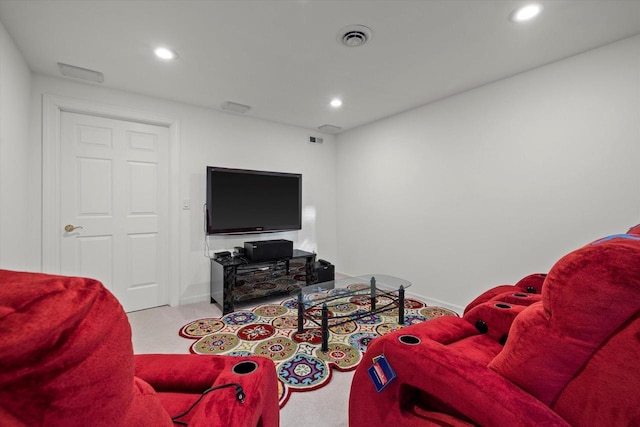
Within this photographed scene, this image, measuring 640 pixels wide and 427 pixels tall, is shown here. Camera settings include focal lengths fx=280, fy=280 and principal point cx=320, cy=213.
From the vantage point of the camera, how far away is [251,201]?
3.55 meters

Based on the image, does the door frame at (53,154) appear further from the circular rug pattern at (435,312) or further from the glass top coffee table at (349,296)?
the circular rug pattern at (435,312)

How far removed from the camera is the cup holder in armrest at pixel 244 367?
3.26 feet

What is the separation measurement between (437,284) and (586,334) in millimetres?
2640

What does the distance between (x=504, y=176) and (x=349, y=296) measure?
1897 millimetres

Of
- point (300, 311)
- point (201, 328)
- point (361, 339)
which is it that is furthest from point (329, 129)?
point (201, 328)

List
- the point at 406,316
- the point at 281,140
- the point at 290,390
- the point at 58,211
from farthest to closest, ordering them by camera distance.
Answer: the point at 281,140 < the point at 406,316 < the point at 58,211 < the point at 290,390

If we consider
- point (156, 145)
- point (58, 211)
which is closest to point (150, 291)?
point (58, 211)

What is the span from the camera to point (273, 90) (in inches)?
115

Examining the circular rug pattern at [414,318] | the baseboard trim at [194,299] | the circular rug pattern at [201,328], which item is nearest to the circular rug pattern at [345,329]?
the circular rug pattern at [414,318]

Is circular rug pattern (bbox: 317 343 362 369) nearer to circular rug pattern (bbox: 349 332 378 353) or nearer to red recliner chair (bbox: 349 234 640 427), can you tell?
circular rug pattern (bbox: 349 332 378 353)

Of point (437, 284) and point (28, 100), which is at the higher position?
point (28, 100)

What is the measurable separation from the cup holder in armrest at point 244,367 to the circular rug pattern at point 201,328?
1.74m

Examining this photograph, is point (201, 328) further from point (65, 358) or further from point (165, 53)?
point (65, 358)

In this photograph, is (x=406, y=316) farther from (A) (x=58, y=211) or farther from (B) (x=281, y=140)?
(A) (x=58, y=211)
